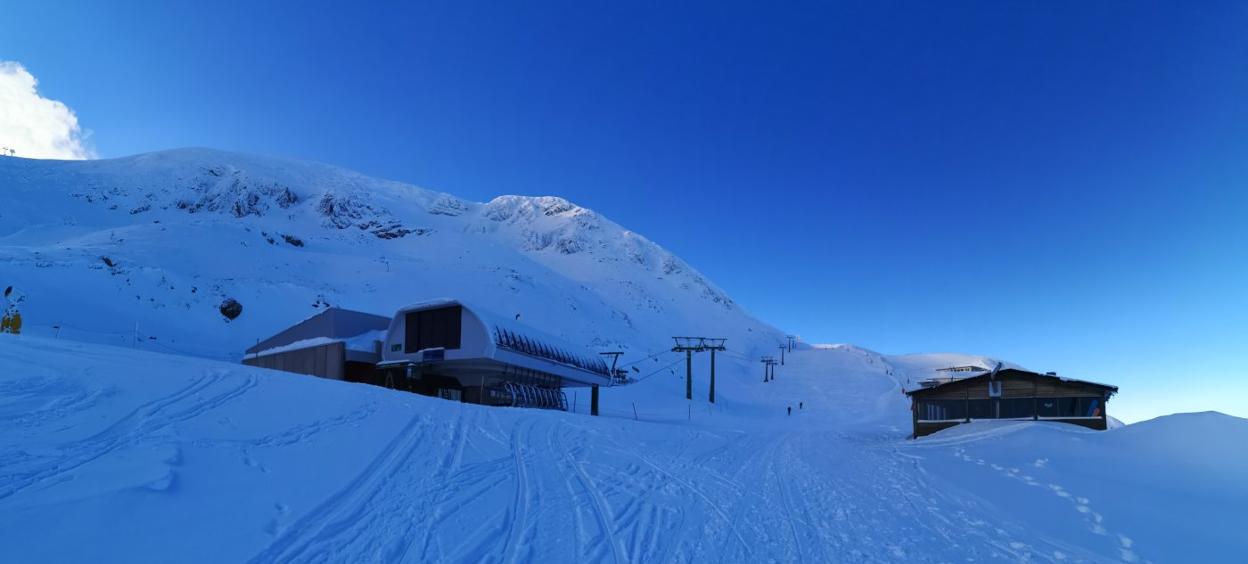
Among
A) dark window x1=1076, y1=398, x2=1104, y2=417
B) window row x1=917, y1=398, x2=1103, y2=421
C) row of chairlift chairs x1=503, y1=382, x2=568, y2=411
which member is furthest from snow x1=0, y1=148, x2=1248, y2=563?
row of chairlift chairs x1=503, y1=382, x2=568, y2=411

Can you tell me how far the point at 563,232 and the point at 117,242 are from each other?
71925 millimetres

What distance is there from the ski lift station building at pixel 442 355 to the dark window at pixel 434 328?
0.05 metres

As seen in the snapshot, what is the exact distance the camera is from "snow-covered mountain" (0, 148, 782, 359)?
36.4 meters

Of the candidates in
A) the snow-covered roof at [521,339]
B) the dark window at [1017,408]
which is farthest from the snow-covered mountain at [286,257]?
the dark window at [1017,408]

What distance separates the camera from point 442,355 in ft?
93.8

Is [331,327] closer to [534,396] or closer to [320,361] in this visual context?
[320,361]

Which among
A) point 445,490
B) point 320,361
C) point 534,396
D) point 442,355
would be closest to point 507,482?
point 445,490

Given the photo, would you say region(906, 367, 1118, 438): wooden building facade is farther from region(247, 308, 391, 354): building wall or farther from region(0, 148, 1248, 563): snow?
region(247, 308, 391, 354): building wall

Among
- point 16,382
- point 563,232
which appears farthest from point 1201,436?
point 563,232

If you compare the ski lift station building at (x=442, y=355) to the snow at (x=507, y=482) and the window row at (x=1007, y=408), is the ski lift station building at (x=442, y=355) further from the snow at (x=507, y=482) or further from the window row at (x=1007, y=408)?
the window row at (x=1007, y=408)

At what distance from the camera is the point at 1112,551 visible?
7.74m

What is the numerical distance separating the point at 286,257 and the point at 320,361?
1543 inches

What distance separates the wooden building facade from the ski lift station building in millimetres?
17650

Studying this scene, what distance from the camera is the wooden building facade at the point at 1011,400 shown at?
74.6 ft
